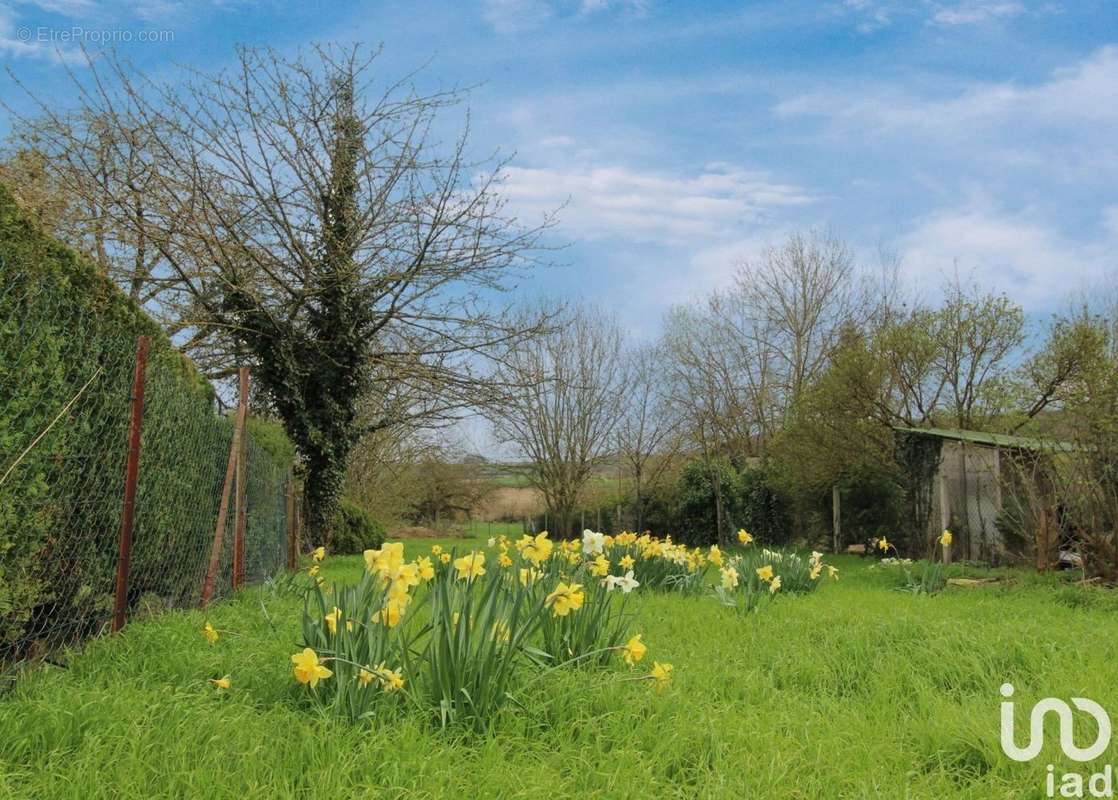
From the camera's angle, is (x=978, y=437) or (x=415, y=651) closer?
(x=415, y=651)

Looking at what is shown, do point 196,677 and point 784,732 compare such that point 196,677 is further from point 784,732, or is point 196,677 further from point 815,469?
point 815,469

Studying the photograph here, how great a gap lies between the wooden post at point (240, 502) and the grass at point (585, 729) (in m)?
2.23

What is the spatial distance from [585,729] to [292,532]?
10016 mm

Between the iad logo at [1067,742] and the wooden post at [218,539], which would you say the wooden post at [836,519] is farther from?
the iad logo at [1067,742]

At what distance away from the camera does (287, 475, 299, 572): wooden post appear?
37.9ft

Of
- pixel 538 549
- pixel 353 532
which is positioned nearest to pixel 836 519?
pixel 353 532

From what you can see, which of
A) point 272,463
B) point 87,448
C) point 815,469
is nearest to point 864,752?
point 87,448

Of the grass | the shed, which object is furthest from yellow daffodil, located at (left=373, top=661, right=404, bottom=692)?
the shed

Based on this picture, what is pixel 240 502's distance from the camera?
23.4 ft

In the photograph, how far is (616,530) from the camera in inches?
939

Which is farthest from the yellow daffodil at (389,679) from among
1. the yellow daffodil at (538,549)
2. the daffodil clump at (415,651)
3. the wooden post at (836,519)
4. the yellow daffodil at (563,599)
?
the wooden post at (836,519)

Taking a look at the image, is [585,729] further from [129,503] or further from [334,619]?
[129,503]

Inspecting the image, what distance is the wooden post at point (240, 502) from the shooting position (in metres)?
7.02

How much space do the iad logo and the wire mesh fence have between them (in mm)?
3896
